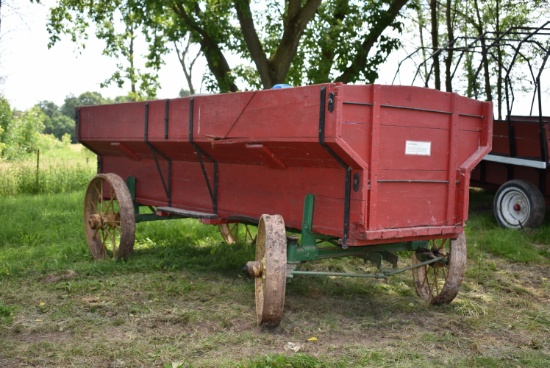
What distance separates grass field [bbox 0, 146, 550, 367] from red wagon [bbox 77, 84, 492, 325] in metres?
0.39

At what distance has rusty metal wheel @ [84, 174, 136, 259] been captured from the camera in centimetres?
662

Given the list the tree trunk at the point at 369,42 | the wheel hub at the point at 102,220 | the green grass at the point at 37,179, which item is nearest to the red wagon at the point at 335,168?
the wheel hub at the point at 102,220

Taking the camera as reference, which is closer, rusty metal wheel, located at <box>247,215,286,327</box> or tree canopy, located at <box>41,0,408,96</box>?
rusty metal wheel, located at <box>247,215,286,327</box>

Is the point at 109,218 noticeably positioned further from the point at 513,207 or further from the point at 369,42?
the point at 369,42

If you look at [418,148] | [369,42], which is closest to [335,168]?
[418,148]

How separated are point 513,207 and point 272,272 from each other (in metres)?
6.54

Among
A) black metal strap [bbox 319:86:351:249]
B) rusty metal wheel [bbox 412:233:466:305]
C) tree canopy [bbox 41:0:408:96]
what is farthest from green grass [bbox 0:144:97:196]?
black metal strap [bbox 319:86:351:249]

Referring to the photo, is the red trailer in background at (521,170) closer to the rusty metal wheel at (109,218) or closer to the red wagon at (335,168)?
the red wagon at (335,168)

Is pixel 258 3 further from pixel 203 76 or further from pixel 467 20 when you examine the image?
pixel 467 20

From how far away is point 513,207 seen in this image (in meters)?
9.77

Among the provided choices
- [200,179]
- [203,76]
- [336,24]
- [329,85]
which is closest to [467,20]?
[336,24]

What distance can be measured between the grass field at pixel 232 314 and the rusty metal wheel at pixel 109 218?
20cm

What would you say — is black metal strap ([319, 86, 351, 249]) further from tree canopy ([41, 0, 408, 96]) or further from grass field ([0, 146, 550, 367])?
tree canopy ([41, 0, 408, 96])

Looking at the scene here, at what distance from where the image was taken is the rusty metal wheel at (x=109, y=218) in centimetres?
662
